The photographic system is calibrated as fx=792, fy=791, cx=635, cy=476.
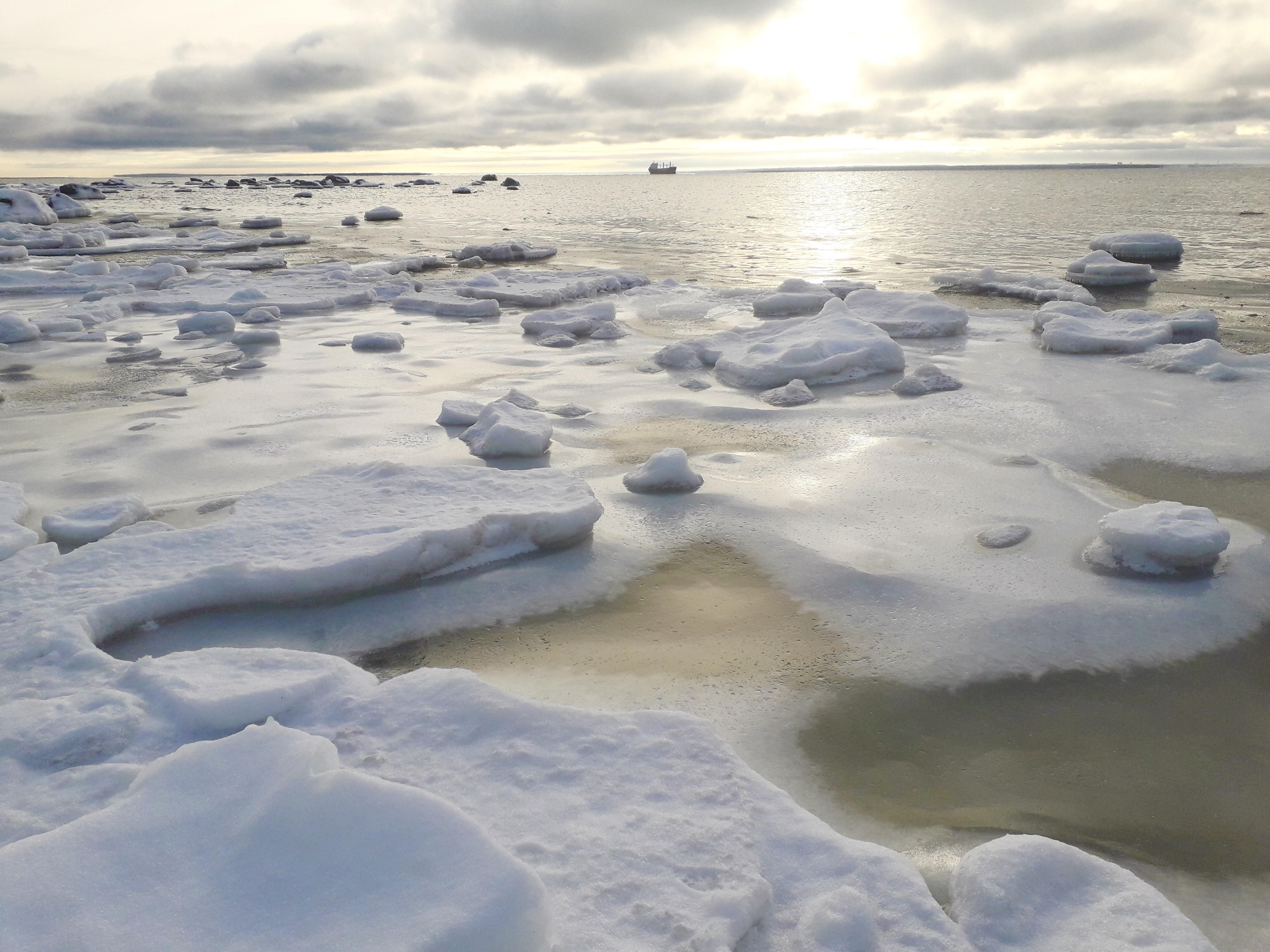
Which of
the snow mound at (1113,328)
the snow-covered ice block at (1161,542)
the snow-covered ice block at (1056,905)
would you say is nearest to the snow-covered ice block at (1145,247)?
the snow mound at (1113,328)

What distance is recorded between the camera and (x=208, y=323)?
810 centimetres

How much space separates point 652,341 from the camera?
7684 mm

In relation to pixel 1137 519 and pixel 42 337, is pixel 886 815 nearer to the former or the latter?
pixel 1137 519

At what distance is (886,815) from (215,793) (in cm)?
150

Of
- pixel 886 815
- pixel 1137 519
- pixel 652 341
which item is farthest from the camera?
pixel 652 341

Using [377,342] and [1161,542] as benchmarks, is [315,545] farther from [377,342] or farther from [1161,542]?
[377,342]

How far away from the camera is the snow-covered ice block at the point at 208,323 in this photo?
8.09 metres

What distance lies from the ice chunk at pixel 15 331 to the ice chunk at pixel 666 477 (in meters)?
7.15

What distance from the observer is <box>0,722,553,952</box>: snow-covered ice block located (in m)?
1.27

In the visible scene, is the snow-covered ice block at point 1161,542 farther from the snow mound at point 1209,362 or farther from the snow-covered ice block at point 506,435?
the snow mound at point 1209,362

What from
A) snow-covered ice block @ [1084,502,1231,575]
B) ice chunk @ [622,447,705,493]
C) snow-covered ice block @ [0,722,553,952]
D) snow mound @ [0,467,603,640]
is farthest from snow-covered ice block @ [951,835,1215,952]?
ice chunk @ [622,447,705,493]

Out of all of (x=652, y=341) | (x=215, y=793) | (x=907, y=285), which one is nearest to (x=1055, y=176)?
(x=907, y=285)

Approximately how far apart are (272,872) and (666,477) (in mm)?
2592

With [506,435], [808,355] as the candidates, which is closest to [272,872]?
[506,435]
